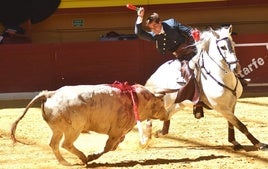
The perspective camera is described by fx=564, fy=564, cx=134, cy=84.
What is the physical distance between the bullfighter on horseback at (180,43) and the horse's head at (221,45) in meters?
0.26

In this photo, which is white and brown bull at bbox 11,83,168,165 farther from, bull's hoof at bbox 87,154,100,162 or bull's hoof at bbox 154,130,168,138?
bull's hoof at bbox 154,130,168,138

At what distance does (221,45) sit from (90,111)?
4.94 feet

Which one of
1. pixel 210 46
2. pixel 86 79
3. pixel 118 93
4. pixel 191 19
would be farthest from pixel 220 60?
pixel 191 19

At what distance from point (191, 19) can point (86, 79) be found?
10.5 feet

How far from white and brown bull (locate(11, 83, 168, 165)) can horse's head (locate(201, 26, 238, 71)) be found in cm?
81

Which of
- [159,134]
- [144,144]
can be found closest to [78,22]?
[159,134]

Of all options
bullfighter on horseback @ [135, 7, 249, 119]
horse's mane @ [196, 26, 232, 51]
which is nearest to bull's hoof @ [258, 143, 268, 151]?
bullfighter on horseback @ [135, 7, 249, 119]

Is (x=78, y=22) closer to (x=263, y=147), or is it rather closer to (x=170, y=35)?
(x=170, y=35)

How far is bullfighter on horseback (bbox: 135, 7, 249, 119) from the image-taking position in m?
5.69

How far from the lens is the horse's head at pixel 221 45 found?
5250 mm

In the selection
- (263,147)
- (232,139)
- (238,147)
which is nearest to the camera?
(263,147)

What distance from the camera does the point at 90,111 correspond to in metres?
4.65

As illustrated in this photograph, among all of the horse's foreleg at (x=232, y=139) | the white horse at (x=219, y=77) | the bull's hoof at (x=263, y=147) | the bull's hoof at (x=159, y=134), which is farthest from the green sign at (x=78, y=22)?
the bull's hoof at (x=263, y=147)

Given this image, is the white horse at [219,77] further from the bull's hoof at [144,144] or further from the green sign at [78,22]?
the green sign at [78,22]
